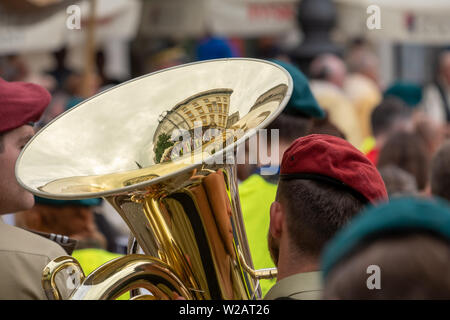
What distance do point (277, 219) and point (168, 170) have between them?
0.30 metres

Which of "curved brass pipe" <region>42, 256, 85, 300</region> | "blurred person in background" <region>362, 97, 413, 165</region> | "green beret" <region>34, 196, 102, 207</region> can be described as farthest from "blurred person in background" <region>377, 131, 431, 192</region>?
"curved brass pipe" <region>42, 256, 85, 300</region>

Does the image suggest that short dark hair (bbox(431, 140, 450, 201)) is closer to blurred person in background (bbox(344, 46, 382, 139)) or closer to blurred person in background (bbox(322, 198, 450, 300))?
blurred person in background (bbox(322, 198, 450, 300))

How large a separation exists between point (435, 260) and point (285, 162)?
98cm

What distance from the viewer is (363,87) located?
727 cm

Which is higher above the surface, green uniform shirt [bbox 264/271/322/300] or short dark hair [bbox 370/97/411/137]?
green uniform shirt [bbox 264/271/322/300]

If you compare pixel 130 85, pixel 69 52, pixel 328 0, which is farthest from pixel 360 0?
pixel 130 85

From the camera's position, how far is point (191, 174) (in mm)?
1899

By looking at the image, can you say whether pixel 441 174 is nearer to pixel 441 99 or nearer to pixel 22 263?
pixel 22 263

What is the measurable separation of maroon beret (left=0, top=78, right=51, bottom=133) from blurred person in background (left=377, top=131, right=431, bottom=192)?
2.43m

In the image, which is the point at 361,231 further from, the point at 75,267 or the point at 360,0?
the point at 360,0

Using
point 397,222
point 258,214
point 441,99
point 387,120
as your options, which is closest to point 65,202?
point 258,214

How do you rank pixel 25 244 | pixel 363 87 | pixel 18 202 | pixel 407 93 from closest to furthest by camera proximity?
pixel 25 244 < pixel 18 202 < pixel 407 93 < pixel 363 87

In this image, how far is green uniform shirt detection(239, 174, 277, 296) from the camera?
2.69 meters

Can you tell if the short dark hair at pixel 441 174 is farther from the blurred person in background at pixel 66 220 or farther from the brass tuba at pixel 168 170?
the blurred person in background at pixel 66 220
